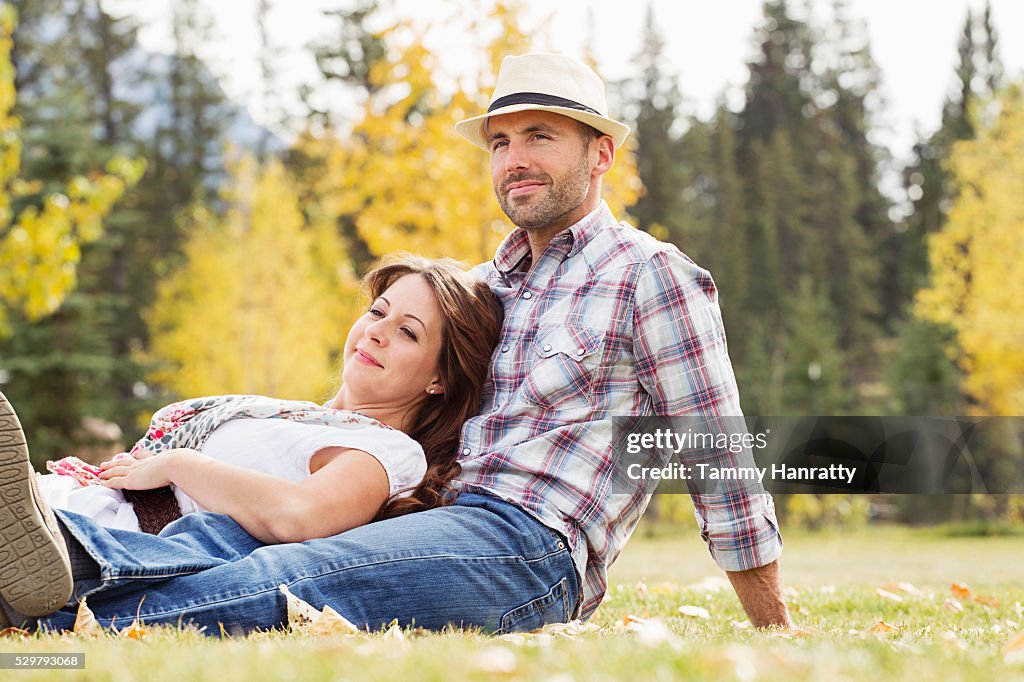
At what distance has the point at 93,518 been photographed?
3141mm

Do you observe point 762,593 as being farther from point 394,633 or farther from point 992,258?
point 992,258

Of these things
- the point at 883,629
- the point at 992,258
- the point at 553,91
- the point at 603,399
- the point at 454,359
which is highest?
the point at 553,91

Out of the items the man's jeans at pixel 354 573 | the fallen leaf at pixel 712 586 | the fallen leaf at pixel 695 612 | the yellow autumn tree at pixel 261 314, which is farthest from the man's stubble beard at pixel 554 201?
the yellow autumn tree at pixel 261 314

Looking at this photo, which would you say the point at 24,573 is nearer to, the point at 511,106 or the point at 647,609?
the point at 511,106

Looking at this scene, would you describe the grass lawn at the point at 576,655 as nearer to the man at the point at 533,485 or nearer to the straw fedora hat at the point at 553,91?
the man at the point at 533,485

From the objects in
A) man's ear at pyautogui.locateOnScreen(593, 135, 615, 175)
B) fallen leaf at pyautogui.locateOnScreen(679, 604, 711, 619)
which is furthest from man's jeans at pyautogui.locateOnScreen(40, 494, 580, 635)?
man's ear at pyautogui.locateOnScreen(593, 135, 615, 175)

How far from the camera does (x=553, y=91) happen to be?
12.9 feet

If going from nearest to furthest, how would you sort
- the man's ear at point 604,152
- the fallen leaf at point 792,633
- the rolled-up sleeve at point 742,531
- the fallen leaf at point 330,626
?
the fallen leaf at point 330,626 < the fallen leaf at point 792,633 < the rolled-up sleeve at point 742,531 < the man's ear at point 604,152

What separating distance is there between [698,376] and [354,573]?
134 centimetres

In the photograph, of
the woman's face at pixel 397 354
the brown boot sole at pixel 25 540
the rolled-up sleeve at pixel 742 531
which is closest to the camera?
the brown boot sole at pixel 25 540

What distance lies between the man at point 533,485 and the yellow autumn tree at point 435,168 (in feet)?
20.9

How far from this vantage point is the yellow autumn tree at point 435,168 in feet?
34.3

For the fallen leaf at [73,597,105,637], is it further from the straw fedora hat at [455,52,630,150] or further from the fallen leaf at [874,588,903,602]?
the fallen leaf at [874,588,903,602]

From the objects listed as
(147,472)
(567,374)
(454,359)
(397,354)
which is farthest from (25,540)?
(567,374)
